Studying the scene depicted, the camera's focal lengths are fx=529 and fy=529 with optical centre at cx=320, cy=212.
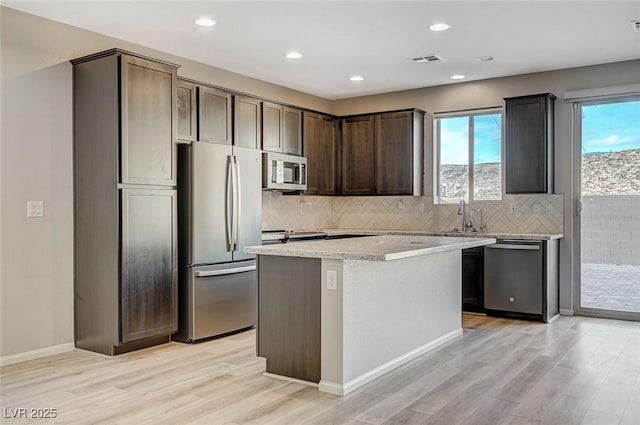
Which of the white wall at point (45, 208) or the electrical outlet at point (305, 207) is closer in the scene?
the white wall at point (45, 208)

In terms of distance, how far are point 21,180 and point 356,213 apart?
14.6ft

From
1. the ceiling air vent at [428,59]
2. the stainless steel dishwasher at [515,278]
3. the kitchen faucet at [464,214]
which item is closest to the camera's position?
the ceiling air vent at [428,59]

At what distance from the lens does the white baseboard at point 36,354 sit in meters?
4.01

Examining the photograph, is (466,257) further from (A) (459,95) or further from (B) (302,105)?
(B) (302,105)

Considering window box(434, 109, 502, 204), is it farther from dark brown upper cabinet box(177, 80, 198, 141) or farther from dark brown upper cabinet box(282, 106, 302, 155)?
dark brown upper cabinet box(177, 80, 198, 141)

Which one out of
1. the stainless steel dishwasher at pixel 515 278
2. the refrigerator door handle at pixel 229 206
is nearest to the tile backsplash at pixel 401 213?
the stainless steel dishwasher at pixel 515 278

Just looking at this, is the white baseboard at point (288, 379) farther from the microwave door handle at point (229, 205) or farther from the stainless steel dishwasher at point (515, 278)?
the stainless steel dishwasher at point (515, 278)

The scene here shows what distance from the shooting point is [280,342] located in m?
3.69

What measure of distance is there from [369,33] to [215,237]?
230 cm

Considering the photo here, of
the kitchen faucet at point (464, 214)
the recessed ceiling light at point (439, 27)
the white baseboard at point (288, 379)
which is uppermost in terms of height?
the recessed ceiling light at point (439, 27)

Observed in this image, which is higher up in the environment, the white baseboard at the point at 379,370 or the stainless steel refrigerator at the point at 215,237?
the stainless steel refrigerator at the point at 215,237

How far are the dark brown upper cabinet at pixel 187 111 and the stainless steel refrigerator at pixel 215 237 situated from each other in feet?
1.23

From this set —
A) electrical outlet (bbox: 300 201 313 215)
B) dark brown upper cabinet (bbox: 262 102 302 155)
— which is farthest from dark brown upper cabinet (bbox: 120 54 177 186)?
electrical outlet (bbox: 300 201 313 215)

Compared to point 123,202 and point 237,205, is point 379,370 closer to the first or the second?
point 237,205
